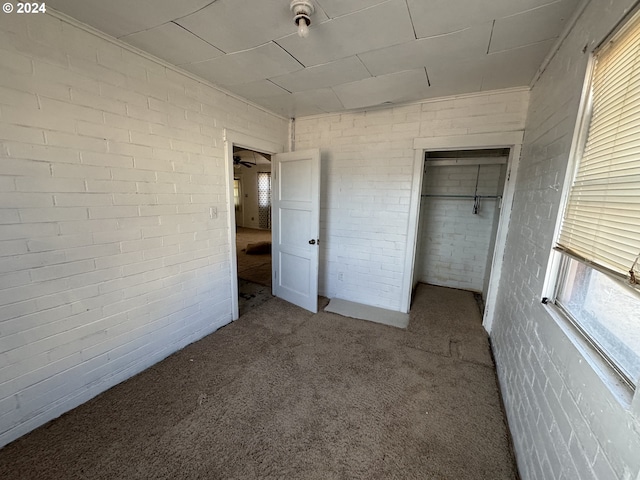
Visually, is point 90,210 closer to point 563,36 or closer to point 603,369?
point 603,369

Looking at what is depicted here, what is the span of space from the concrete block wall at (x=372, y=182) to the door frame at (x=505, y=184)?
6 cm

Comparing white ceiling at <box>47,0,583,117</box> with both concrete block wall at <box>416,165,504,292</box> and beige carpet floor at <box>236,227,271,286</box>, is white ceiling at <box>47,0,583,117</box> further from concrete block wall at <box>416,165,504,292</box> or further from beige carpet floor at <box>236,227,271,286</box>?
beige carpet floor at <box>236,227,271,286</box>

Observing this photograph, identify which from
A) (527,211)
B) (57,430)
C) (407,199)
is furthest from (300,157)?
(57,430)

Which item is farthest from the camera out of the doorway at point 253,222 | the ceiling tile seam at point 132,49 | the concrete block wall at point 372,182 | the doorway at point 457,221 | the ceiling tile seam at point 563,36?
the doorway at point 253,222

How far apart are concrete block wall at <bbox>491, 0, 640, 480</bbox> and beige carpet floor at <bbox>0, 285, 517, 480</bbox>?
0.29m

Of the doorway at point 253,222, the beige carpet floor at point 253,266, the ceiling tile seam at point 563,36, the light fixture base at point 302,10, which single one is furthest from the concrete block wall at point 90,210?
the ceiling tile seam at point 563,36

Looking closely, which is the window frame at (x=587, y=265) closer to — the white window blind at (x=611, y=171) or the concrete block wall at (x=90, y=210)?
the white window blind at (x=611, y=171)

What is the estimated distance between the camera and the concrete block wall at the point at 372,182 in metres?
2.69

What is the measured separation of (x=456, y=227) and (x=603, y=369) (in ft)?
11.5

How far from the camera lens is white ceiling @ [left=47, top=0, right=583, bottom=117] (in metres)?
1.39

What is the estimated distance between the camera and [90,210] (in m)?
1.67

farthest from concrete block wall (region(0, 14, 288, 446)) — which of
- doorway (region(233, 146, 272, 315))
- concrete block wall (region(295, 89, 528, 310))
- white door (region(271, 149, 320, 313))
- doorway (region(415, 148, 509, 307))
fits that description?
doorway (region(415, 148, 509, 307))

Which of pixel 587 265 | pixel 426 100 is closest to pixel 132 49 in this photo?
pixel 426 100

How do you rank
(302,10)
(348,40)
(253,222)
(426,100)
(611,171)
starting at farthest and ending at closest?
(253,222)
(426,100)
(348,40)
(302,10)
(611,171)
